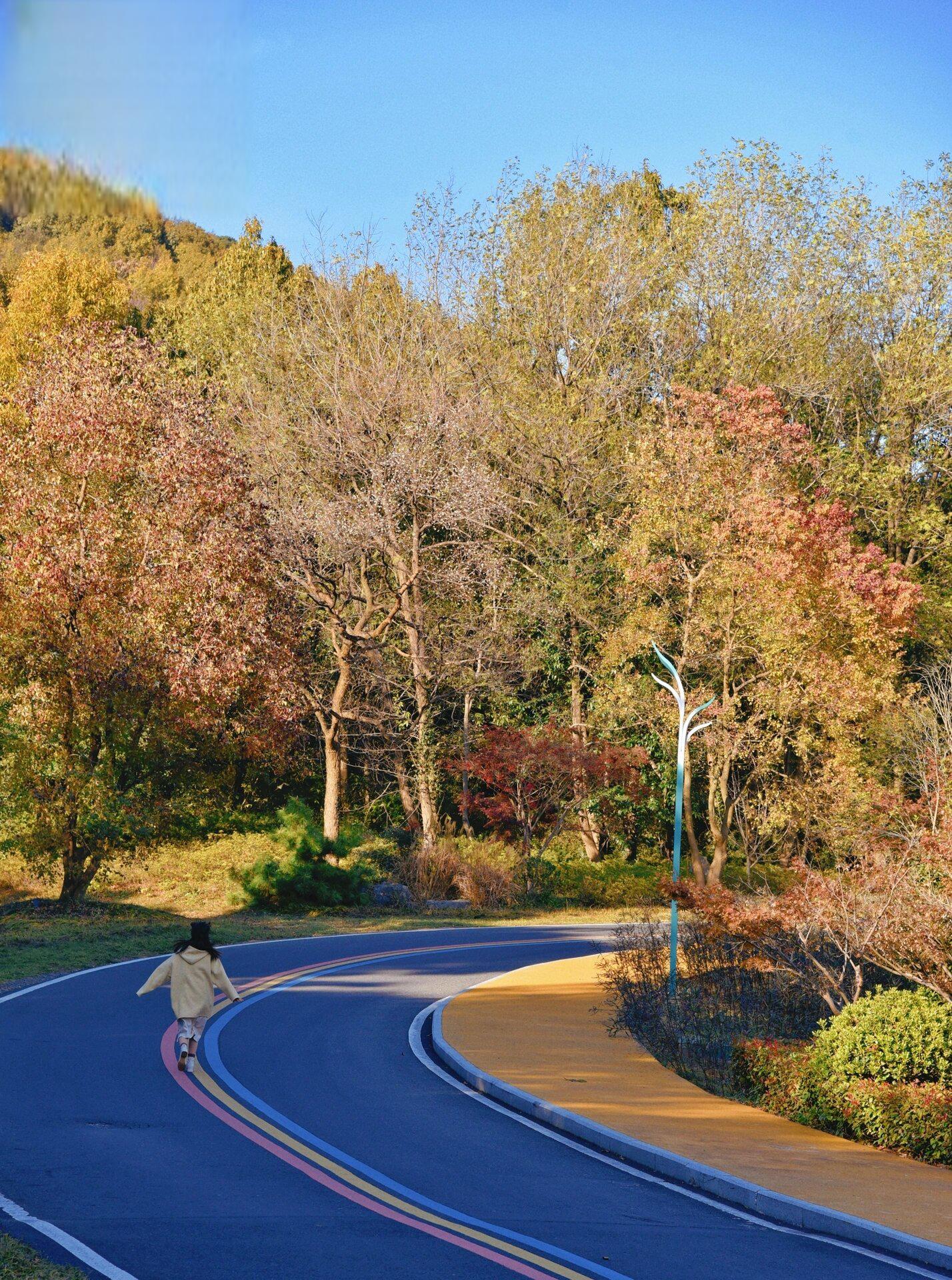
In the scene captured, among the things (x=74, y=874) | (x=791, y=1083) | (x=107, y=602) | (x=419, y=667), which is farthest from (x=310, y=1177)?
(x=419, y=667)

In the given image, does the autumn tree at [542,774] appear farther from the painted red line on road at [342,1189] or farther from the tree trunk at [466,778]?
the painted red line on road at [342,1189]

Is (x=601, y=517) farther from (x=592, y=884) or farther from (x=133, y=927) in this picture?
(x=133, y=927)

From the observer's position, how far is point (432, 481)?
36.3 m

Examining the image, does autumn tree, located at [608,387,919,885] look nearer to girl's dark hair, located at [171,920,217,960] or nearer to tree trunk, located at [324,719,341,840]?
tree trunk, located at [324,719,341,840]

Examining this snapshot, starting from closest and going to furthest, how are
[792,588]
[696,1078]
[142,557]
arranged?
1. [696,1078]
2. [142,557]
3. [792,588]

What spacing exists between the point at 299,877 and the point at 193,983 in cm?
1732

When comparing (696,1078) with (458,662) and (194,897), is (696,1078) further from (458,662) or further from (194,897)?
(458,662)

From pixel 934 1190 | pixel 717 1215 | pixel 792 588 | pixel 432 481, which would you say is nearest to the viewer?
pixel 717 1215

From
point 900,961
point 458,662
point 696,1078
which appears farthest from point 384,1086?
point 458,662

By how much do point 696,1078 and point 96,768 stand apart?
602 inches

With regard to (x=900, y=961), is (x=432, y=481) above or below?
above

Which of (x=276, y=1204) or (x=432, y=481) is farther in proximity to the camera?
(x=432, y=481)

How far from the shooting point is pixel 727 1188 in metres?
9.33

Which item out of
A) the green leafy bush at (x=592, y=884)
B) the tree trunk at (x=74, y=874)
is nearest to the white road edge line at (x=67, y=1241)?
the tree trunk at (x=74, y=874)
